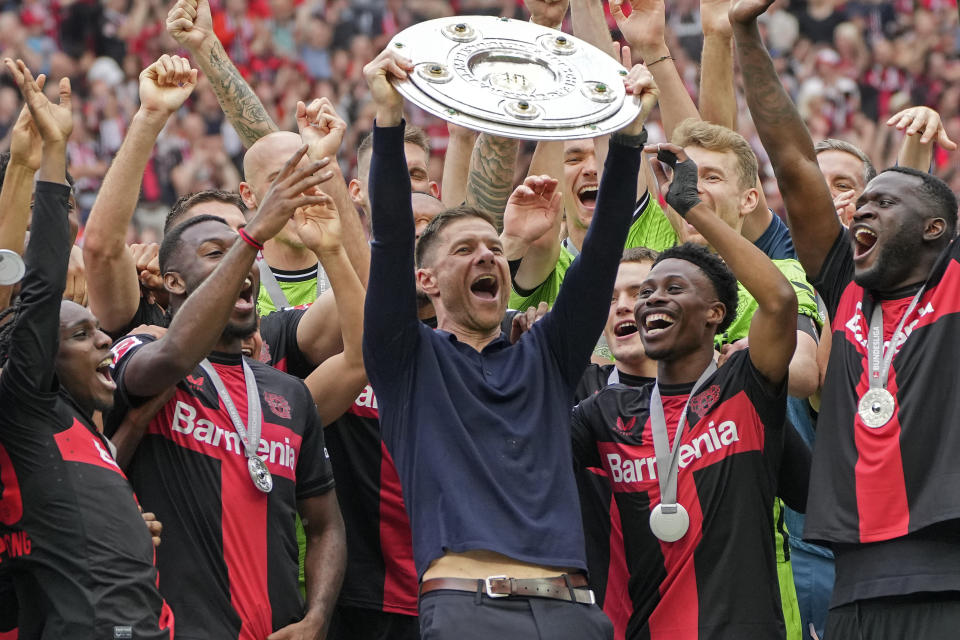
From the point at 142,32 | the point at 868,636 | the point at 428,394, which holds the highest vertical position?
the point at 428,394

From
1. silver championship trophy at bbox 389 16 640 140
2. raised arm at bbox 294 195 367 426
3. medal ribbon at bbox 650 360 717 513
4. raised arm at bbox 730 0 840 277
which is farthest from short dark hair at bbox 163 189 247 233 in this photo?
raised arm at bbox 730 0 840 277

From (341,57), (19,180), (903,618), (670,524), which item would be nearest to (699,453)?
(670,524)

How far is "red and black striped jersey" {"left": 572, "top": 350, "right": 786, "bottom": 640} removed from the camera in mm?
4711

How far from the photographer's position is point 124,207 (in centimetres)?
512

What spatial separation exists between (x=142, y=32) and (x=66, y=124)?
35.9 ft

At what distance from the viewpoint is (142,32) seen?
15.0 m

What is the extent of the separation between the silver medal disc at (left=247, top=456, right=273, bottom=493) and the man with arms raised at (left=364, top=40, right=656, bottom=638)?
0.49 metres

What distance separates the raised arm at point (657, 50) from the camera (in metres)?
6.87

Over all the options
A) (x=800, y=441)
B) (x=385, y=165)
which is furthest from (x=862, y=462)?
(x=385, y=165)

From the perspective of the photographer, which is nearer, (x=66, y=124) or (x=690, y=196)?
(x=66, y=124)

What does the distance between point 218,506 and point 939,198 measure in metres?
2.57

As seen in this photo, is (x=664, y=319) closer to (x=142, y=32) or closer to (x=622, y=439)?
(x=622, y=439)

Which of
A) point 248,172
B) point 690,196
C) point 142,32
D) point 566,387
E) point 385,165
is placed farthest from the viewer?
point 142,32

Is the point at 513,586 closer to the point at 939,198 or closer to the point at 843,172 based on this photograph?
the point at 939,198
